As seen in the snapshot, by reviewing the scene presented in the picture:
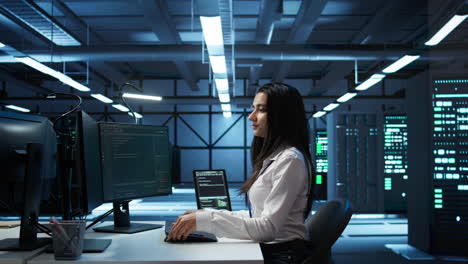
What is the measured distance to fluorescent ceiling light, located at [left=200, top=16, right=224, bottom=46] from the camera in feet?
15.0

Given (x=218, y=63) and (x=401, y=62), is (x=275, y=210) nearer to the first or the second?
(x=218, y=63)

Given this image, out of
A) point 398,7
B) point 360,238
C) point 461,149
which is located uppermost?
point 398,7

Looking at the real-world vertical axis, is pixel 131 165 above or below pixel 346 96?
below

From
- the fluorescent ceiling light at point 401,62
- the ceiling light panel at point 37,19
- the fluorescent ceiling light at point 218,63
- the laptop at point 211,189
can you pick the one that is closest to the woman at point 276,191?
the laptop at point 211,189

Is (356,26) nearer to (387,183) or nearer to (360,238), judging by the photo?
(387,183)

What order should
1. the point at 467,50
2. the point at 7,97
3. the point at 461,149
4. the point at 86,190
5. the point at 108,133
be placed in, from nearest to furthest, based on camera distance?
the point at 86,190 → the point at 108,133 → the point at 461,149 → the point at 467,50 → the point at 7,97

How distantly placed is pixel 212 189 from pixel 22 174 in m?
1.19

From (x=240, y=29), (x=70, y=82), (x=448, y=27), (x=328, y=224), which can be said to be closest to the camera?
(x=328, y=224)

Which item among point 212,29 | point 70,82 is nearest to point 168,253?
point 212,29

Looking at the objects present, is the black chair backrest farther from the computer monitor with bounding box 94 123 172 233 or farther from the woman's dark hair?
the computer monitor with bounding box 94 123 172 233

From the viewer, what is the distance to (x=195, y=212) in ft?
6.06

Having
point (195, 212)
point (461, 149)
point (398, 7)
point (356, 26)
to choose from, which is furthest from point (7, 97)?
point (195, 212)

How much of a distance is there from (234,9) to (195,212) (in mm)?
6976

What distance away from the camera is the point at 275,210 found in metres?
1.73
